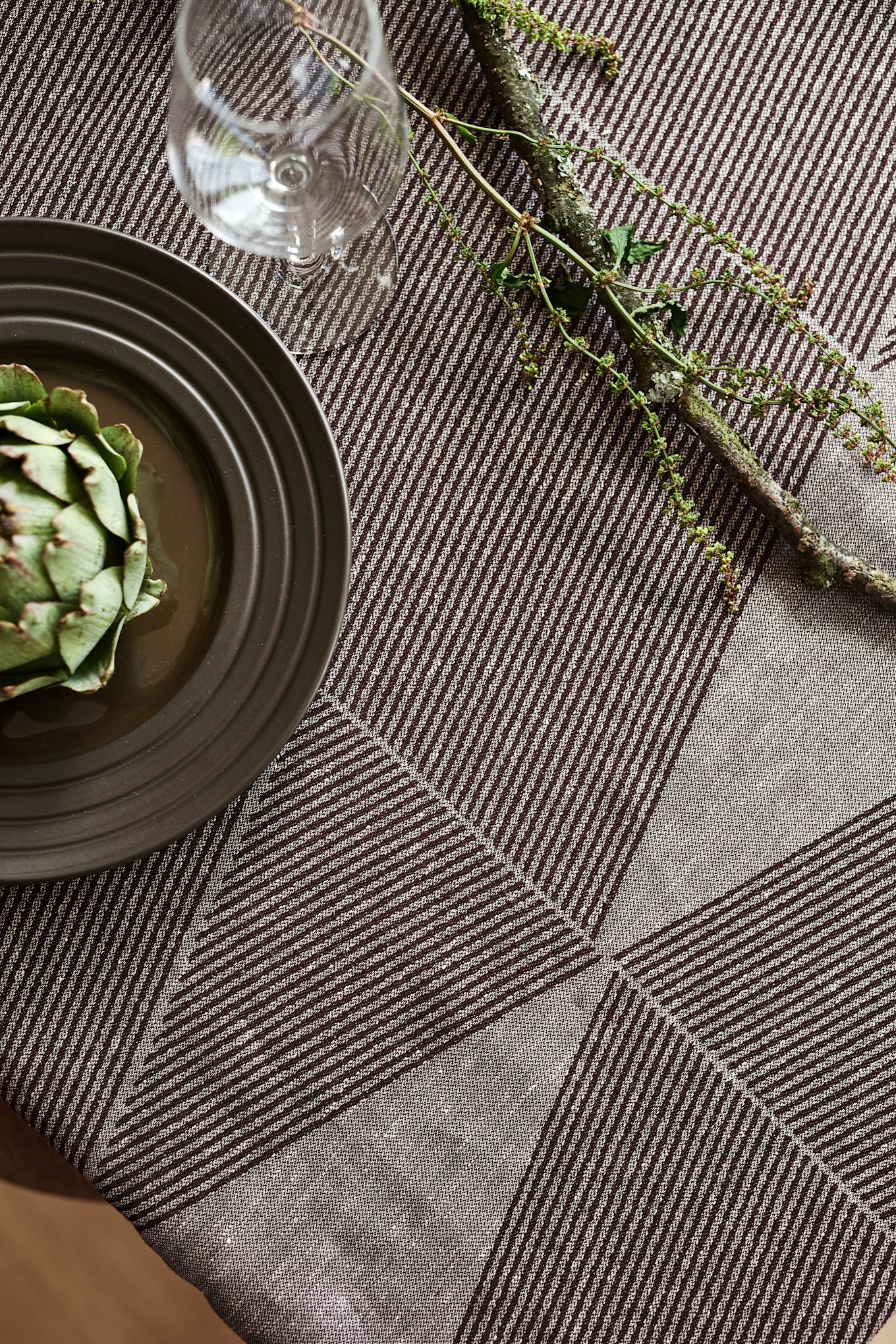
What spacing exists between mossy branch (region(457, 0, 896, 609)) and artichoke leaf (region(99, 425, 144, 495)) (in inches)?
12.4

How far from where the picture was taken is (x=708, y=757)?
0.69 metres

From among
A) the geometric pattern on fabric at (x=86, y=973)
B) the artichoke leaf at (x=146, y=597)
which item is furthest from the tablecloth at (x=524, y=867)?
the artichoke leaf at (x=146, y=597)

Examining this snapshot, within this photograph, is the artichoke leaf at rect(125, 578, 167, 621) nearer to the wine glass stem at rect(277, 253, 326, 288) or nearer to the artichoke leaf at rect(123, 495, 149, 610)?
the artichoke leaf at rect(123, 495, 149, 610)

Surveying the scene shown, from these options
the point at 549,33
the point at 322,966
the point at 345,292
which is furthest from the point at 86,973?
the point at 549,33

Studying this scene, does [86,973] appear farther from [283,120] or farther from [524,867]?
[283,120]

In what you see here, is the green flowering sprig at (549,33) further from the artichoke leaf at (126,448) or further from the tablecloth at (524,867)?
the artichoke leaf at (126,448)

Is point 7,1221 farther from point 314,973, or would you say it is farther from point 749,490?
point 749,490

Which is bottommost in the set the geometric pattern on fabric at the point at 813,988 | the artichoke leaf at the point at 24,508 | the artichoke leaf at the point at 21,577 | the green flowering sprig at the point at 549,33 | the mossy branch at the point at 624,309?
the geometric pattern on fabric at the point at 813,988

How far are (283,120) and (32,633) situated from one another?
323 mm

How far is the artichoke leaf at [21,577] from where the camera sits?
0.50 meters

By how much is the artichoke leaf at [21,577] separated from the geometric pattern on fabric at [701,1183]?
0.42 metres

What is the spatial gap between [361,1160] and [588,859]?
240 mm

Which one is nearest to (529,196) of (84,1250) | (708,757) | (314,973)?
(708,757)

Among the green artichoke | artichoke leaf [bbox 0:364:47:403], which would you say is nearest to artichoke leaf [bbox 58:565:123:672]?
the green artichoke
